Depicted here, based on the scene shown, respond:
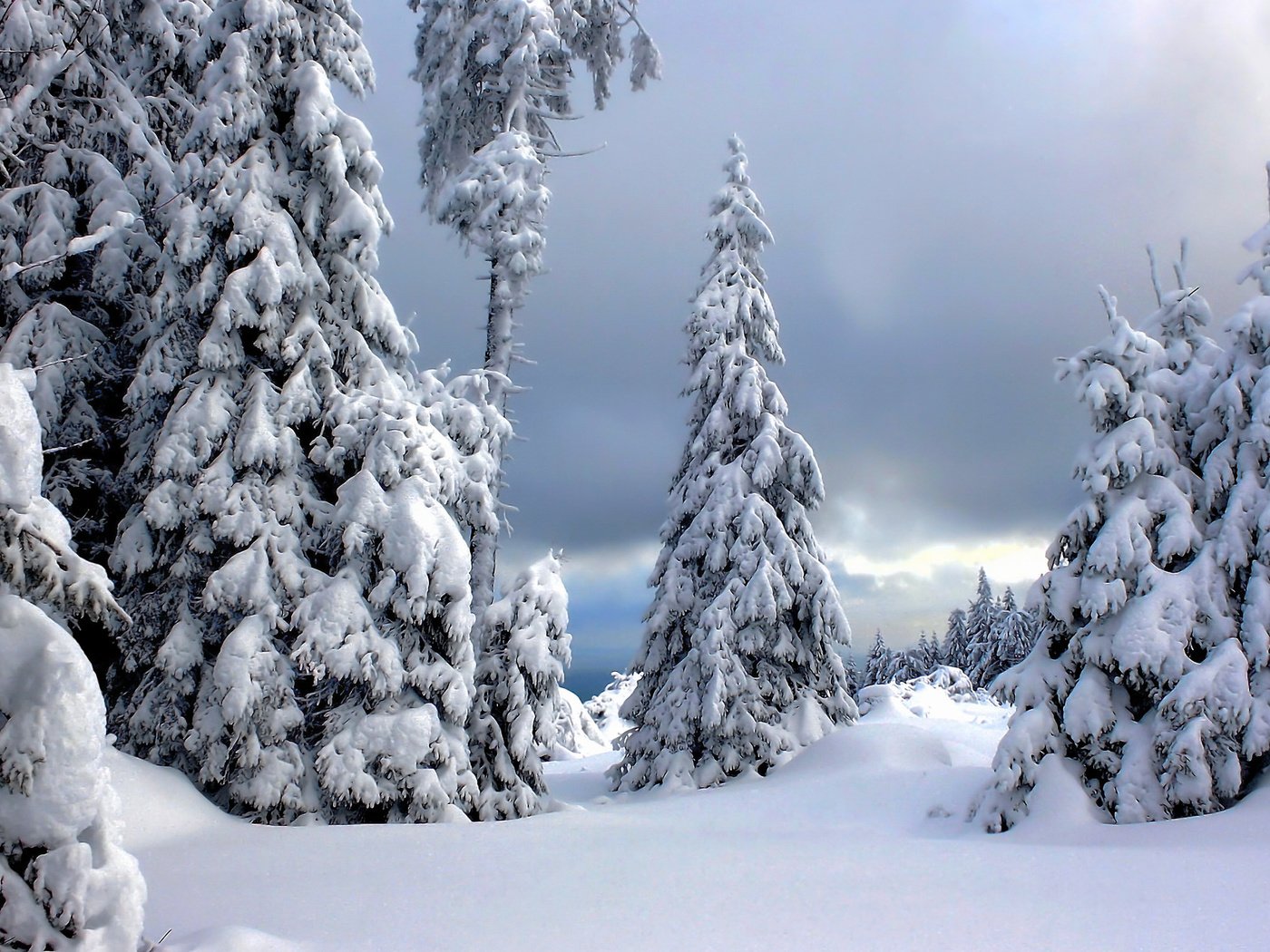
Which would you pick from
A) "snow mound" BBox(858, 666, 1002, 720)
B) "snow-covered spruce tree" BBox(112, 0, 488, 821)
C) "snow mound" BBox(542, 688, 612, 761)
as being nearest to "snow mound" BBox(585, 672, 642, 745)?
"snow mound" BBox(542, 688, 612, 761)

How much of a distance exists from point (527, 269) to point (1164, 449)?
1036 centimetres

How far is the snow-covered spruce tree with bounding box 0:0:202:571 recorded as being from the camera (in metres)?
11.1

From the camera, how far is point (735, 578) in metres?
15.8

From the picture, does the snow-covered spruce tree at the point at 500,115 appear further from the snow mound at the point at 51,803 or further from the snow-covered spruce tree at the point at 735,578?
the snow mound at the point at 51,803

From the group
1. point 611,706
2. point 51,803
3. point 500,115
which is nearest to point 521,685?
point 51,803

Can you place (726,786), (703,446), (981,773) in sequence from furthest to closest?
(703,446) → (726,786) → (981,773)

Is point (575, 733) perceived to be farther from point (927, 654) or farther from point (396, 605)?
point (927, 654)

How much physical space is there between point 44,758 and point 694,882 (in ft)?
13.8

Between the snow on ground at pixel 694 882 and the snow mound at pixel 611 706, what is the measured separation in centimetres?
2789

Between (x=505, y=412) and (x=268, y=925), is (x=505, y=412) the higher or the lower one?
the higher one

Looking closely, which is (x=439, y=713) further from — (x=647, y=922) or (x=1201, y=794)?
(x=1201, y=794)

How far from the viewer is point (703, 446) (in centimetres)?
1736

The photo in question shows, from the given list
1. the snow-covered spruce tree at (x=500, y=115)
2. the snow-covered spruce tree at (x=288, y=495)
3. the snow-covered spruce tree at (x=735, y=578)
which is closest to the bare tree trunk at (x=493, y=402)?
the snow-covered spruce tree at (x=500, y=115)

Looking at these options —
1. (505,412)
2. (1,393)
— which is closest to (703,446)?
(505,412)
